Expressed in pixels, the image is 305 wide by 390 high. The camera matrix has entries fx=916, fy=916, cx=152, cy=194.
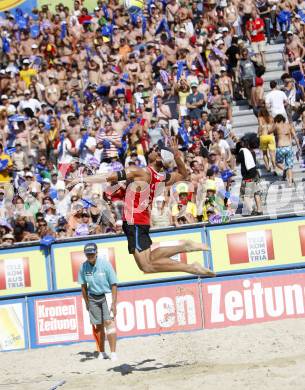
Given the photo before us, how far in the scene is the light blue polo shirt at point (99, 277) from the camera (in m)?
12.8

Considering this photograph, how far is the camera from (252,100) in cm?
1931

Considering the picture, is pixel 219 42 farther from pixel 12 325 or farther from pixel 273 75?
pixel 12 325

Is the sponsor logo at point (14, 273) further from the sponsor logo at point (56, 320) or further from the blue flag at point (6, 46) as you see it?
the blue flag at point (6, 46)

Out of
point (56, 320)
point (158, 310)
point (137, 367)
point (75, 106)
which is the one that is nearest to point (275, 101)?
point (75, 106)

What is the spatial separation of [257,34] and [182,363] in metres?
10.3

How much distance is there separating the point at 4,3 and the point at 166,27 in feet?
17.9

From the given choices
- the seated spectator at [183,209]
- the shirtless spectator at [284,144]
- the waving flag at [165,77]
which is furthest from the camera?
the waving flag at [165,77]

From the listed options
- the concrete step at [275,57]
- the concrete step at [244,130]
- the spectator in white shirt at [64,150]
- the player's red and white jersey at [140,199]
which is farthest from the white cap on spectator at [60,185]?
the player's red and white jersey at [140,199]

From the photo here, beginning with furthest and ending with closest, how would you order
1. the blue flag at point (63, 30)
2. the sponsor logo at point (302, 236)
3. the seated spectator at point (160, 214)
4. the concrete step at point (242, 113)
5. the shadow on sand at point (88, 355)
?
the blue flag at point (63, 30) → the concrete step at point (242, 113) → the seated spectator at point (160, 214) → the sponsor logo at point (302, 236) → the shadow on sand at point (88, 355)

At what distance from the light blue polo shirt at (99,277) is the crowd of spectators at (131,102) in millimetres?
2973

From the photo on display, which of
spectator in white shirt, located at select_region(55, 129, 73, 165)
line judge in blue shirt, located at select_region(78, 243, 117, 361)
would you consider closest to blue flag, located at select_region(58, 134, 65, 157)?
spectator in white shirt, located at select_region(55, 129, 73, 165)

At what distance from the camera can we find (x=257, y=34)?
20.3 meters

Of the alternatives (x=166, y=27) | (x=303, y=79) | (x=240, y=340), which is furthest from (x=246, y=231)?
(x=166, y=27)

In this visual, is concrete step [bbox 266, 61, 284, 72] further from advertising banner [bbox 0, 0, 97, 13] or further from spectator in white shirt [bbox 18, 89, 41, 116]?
advertising banner [bbox 0, 0, 97, 13]
